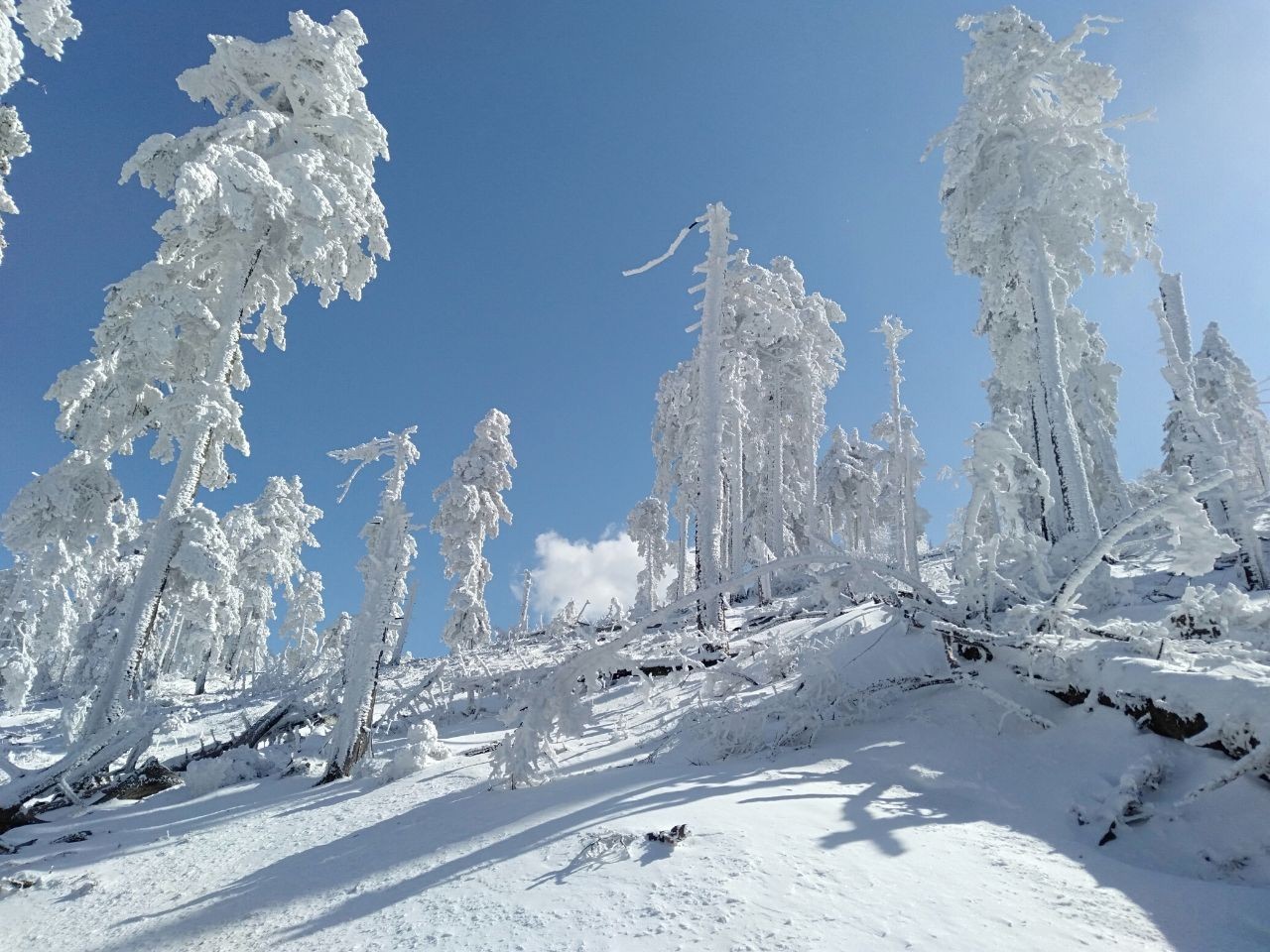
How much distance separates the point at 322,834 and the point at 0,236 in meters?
8.87

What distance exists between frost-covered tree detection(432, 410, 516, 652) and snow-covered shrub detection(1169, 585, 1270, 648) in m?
26.7

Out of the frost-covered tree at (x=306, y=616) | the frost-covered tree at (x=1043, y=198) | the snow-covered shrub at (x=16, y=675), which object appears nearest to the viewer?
the frost-covered tree at (x=1043, y=198)

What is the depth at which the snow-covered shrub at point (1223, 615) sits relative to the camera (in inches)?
195

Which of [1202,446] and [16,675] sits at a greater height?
[1202,446]

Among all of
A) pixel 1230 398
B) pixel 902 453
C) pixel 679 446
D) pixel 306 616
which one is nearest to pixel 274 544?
pixel 306 616

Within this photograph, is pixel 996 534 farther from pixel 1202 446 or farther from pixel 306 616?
pixel 306 616

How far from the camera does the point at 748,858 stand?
339 centimetres

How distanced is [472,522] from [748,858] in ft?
89.4

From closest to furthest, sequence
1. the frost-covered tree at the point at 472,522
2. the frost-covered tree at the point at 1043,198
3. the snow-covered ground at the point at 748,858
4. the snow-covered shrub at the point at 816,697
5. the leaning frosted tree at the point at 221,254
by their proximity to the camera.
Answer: the snow-covered ground at the point at 748,858 → the snow-covered shrub at the point at 816,697 → the leaning frosted tree at the point at 221,254 → the frost-covered tree at the point at 1043,198 → the frost-covered tree at the point at 472,522

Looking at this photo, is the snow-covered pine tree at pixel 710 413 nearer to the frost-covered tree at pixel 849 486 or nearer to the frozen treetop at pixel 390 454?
the frozen treetop at pixel 390 454

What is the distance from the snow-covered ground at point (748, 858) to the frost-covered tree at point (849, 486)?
33423 mm

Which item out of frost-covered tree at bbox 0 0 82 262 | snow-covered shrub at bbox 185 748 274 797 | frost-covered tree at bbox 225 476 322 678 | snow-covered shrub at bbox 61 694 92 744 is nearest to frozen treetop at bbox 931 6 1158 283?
frost-covered tree at bbox 0 0 82 262

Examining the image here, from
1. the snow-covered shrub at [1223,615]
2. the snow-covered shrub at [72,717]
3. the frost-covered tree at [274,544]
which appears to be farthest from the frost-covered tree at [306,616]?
the snow-covered shrub at [1223,615]

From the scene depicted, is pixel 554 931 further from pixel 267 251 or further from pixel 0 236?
pixel 267 251
